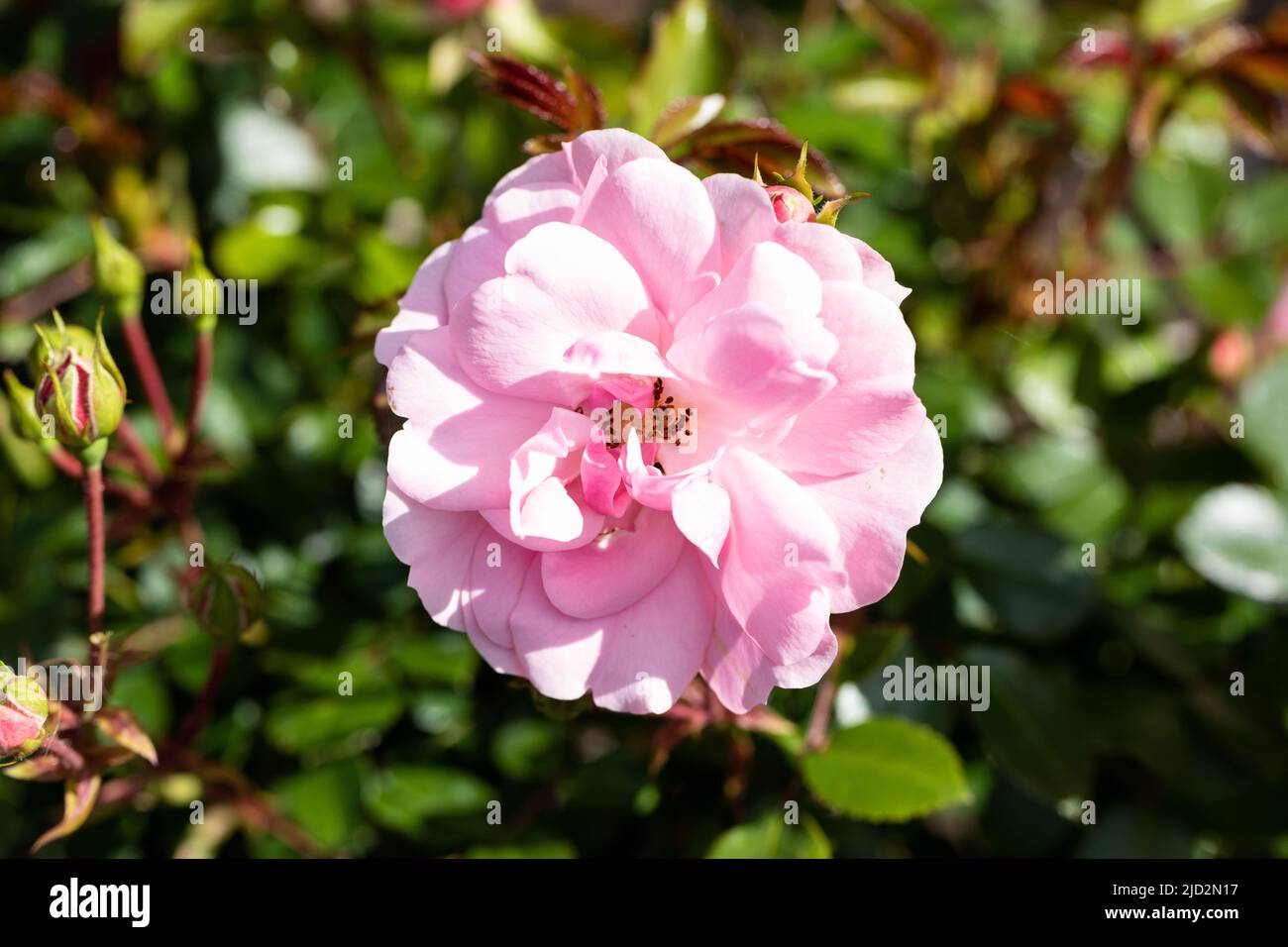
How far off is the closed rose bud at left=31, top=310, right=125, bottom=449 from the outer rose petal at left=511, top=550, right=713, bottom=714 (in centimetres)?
33

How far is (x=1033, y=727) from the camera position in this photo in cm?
97

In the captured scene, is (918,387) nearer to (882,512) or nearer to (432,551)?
(882,512)

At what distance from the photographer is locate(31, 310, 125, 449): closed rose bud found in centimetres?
70

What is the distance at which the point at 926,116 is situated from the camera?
1256mm

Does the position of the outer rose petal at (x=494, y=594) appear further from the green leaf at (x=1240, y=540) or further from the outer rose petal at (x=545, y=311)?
the green leaf at (x=1240, y=540)

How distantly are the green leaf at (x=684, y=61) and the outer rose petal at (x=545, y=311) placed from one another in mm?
333

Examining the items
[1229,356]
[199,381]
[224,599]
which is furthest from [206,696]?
[1229,356]

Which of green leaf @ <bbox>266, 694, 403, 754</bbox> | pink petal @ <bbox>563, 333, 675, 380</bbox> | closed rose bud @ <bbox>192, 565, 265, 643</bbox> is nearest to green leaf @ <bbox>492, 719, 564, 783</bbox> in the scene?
green leaf @ <bbox>266, 694, 403, 754</bbox>

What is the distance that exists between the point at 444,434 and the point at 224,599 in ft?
0.85

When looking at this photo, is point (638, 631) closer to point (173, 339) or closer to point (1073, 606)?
point (1073, 606)

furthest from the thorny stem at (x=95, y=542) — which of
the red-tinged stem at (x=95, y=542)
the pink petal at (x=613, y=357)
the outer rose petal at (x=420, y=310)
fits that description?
the pink petal at (x=613, y=357)

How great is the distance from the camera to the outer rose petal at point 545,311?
0.61 m

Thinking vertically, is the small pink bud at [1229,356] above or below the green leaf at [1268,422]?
above
